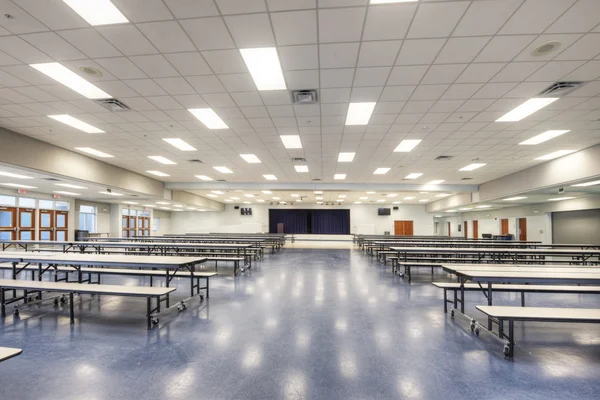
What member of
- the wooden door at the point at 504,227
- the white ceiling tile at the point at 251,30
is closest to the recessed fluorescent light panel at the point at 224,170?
the white ceiling tile at the point at 251,30

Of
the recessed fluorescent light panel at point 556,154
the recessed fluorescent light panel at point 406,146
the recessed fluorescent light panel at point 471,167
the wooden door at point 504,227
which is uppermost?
the recessed fluorescent light panel at point 406,146

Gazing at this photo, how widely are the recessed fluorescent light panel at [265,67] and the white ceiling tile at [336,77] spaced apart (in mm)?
602

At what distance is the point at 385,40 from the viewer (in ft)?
10.1

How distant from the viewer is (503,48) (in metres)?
3.23

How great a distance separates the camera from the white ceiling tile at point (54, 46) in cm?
305

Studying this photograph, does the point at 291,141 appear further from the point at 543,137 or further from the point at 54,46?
the point at 543,137

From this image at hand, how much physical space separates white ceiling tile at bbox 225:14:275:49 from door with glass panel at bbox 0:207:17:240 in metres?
14.7

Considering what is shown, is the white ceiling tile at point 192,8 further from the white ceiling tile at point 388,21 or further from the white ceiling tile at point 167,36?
the white ceiling tile at point 388,21

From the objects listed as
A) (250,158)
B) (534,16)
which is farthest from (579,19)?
(250,158)

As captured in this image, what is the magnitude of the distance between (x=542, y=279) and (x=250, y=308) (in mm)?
3608

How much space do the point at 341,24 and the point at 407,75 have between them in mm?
1453

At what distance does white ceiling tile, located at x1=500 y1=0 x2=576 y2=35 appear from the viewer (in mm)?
2564

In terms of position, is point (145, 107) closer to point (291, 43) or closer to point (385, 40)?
point (291, 43)

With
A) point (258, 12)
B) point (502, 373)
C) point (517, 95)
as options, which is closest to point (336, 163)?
point (517, 95)
